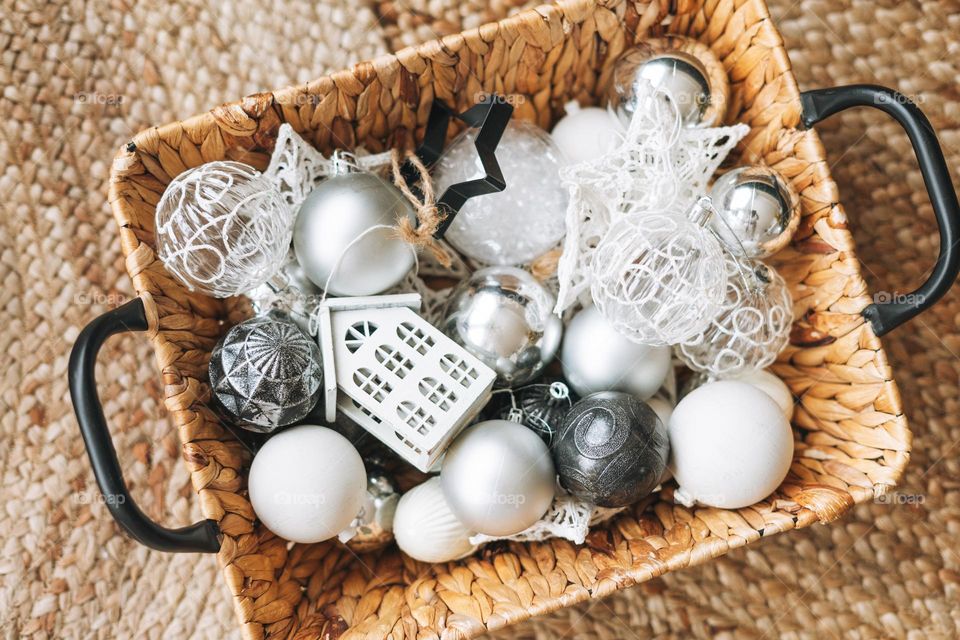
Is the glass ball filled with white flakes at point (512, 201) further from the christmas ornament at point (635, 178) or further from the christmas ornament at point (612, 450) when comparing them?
the christmas ornament at point (612, 450)

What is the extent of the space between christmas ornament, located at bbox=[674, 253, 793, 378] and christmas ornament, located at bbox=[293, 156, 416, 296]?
339 millimetres

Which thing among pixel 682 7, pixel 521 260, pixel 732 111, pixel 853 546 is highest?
pixel 682 7

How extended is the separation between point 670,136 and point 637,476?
37 cm

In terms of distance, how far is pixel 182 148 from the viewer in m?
0.82

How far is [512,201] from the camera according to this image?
2.87ft

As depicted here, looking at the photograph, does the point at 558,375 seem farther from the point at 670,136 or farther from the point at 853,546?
the point at 853,546

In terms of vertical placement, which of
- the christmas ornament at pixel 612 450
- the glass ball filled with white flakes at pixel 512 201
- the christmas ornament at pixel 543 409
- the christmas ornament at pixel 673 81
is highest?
the christmas ornament at pixel 673 81

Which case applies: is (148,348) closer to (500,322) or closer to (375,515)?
(375,515)

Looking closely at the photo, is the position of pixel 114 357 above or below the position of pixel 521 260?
below

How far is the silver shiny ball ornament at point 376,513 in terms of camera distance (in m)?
0.85

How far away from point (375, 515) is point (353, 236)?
32 cm

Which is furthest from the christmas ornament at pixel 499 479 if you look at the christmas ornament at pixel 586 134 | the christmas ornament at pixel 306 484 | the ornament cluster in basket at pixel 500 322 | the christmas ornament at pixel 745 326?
the christmas ornament at pixel 586 134

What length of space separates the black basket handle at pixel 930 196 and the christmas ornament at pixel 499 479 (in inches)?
15.9

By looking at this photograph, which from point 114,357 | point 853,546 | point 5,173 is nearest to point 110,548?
point 114,357
